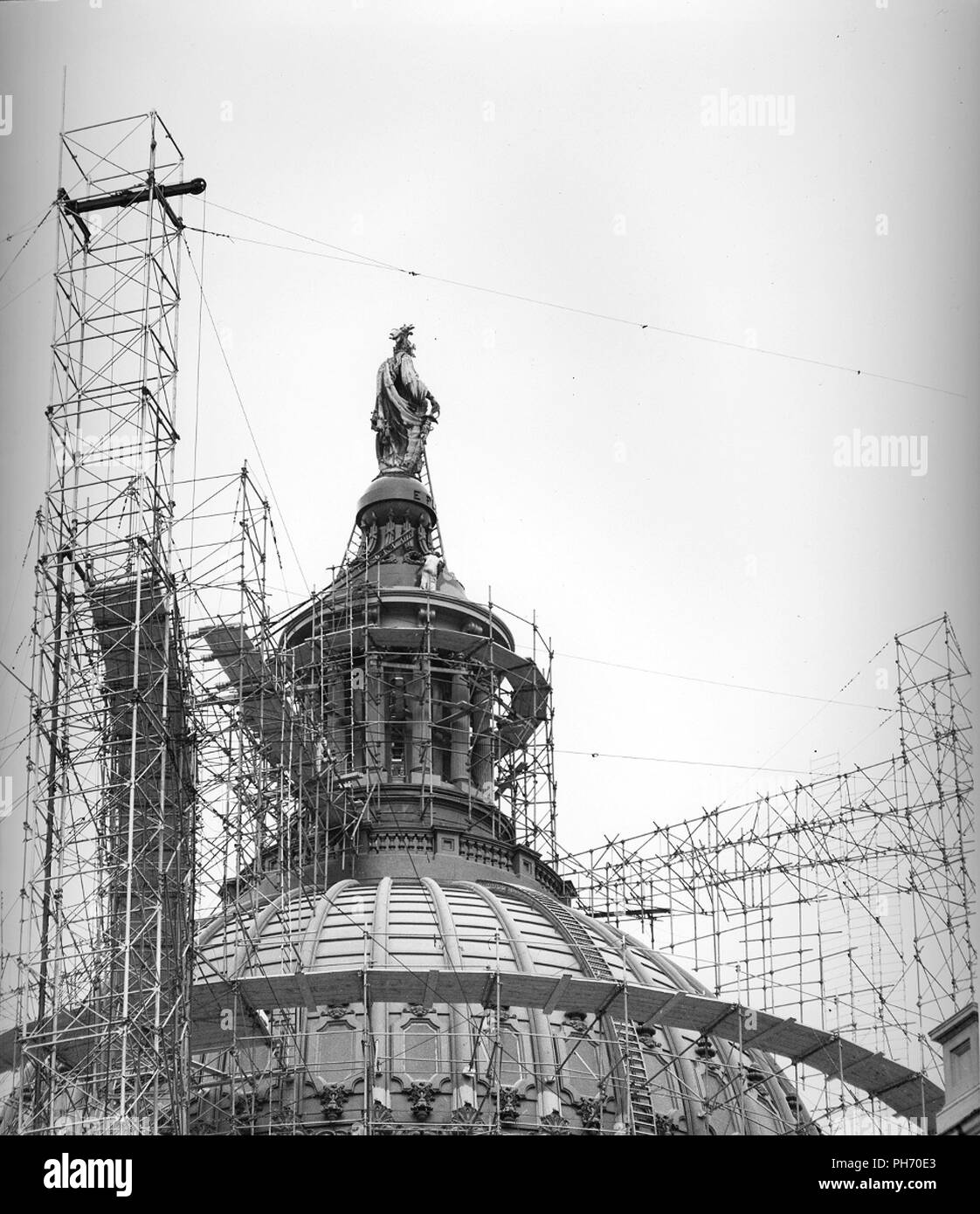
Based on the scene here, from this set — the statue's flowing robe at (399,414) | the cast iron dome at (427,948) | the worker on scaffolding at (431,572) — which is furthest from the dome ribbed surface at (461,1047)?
the statue's flowing robe at (399,414)

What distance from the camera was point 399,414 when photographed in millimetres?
104938

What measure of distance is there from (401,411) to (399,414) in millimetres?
123

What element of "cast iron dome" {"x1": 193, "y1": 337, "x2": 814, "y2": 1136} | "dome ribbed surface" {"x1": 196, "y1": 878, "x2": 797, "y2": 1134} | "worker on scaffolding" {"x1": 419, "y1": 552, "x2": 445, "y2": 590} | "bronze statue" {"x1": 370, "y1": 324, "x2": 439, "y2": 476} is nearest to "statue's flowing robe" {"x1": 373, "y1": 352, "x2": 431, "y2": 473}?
"bronze statue" {"x1": 370, "y1": 324, "x2": 439, "y2": 476}

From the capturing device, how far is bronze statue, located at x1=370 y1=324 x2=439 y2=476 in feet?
344

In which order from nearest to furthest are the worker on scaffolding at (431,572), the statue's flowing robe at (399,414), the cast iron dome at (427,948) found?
the cast iron dome at (427,948) → the worker on scaffolding at (431,572) → the statue's flowing robe at (399,414)

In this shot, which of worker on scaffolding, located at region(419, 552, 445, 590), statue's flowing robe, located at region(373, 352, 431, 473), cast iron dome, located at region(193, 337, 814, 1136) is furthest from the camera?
statue's flowing robe, located at region(373, 352, 431, 473)

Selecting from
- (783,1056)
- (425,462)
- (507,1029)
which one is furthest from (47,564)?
(425,462)

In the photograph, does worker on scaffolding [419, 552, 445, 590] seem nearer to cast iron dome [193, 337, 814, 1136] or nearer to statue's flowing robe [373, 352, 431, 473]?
cast iron dome [193, 337, 814, 1136]

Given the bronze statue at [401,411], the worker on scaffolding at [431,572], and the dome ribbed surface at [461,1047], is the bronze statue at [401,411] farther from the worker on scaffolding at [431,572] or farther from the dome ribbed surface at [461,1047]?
the dome ribbed surface at [461,1047]

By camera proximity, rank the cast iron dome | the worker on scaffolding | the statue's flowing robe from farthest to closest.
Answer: the statue's flowing robe < the worker on scaffolding < the cast iron dome

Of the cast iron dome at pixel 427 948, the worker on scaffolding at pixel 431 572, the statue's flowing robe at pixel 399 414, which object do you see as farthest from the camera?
the statue's flowing robe at pixel 399 414

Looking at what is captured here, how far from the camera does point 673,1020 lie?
251 feet

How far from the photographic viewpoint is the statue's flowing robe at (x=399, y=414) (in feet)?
344
